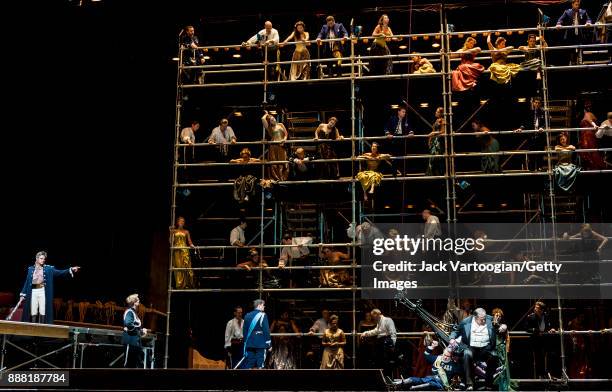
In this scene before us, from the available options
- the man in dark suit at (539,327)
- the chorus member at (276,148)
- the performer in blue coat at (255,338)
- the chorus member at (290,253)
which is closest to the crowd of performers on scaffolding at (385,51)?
the chorus member at (276,148)

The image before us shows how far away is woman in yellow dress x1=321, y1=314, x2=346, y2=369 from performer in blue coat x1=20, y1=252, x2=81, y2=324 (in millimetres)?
5141

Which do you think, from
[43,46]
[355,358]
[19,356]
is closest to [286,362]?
[355,358]

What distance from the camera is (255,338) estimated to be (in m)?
15.4

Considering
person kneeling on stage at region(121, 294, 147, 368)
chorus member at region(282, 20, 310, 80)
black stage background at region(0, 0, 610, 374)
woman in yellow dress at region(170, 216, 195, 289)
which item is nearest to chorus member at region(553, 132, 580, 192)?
black stage background at region(0, 0, 610, 374)

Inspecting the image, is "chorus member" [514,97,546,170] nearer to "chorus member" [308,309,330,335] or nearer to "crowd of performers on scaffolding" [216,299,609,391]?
"crowd of performers on scaffolding" [216,299,609,391]

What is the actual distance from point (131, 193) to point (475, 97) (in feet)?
33.1

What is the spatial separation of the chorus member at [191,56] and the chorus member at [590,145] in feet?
28.1

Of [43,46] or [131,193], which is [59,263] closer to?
[131,193]

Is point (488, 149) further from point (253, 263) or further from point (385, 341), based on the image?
point (253, 263)

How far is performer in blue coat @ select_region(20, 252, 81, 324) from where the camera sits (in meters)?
16.0

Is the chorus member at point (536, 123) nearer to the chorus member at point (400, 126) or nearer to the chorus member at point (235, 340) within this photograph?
the chorus member at point (400, 126)

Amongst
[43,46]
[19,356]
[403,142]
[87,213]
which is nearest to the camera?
[19,356]

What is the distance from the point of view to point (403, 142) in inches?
815

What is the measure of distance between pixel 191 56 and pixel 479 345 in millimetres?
10085
